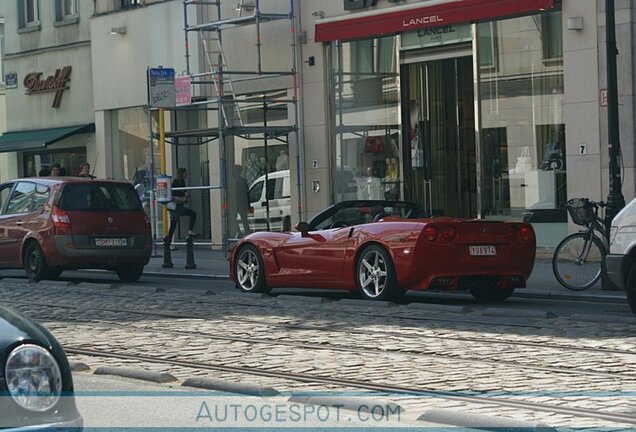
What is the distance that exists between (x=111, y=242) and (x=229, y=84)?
8.85m

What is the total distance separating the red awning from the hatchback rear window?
6372mm

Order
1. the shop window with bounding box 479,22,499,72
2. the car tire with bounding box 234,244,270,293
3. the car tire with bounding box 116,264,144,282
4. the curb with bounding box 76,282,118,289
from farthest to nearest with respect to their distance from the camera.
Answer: the shop window with bounding box 479,22,499,72 → the car tire with bounding box 116,264,144,282 → the curb with bounding box 76,282,118,289 → the car tire with bounding box 234,244,270,293

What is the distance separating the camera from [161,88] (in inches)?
1051

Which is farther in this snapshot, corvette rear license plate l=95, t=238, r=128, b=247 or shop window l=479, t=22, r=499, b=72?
shop window l=479, t=22, r=499, b=72

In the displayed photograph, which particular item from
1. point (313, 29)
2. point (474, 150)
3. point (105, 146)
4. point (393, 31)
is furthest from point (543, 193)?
point (105, 146)

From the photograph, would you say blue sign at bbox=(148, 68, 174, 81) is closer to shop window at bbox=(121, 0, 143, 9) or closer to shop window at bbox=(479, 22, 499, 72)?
shop window at bbox=(479, 22, 499, 72)

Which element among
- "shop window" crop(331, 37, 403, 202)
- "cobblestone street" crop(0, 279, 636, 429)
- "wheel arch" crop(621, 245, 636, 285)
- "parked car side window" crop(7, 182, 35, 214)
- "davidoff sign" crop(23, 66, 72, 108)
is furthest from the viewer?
"davidoff sign" crop(23, 66, 72, 108)

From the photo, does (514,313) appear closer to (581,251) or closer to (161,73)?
(581,251)

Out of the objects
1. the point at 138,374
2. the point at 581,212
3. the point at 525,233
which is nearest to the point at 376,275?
the point at 525,233

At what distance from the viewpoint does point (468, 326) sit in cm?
1345

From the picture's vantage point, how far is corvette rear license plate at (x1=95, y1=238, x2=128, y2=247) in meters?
21.4

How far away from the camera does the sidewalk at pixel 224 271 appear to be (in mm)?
17438

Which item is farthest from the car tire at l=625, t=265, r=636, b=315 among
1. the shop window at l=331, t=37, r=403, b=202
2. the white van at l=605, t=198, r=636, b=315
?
the shop window at l=331, t=37, r=403, b=202

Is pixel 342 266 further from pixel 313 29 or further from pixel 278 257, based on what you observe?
pixel 313 29
